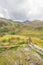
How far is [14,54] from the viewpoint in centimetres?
4103

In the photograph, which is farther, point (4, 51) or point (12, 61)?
point (4, 51)

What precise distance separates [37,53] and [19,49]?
471 cm

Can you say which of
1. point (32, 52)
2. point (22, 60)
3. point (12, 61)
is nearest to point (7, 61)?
point (12, 61)

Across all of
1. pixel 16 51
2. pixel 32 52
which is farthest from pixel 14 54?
pixel 32 52

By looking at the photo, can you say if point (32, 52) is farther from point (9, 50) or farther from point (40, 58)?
point (9, 50)

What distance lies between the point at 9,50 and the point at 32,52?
594 cm

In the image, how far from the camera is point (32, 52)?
139 feet

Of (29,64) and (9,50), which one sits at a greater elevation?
(9,50)

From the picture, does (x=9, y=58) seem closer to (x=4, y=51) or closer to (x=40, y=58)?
(x=4, y=51)

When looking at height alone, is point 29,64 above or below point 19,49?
below

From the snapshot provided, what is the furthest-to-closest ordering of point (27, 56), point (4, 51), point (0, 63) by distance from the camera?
point (4, 51) → point (27, 56) → point (0, 63)

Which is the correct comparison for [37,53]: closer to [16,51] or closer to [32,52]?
[32,52]

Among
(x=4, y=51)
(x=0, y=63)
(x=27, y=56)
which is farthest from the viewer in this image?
(x=4, y=51)

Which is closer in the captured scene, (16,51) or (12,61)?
(12,61)
